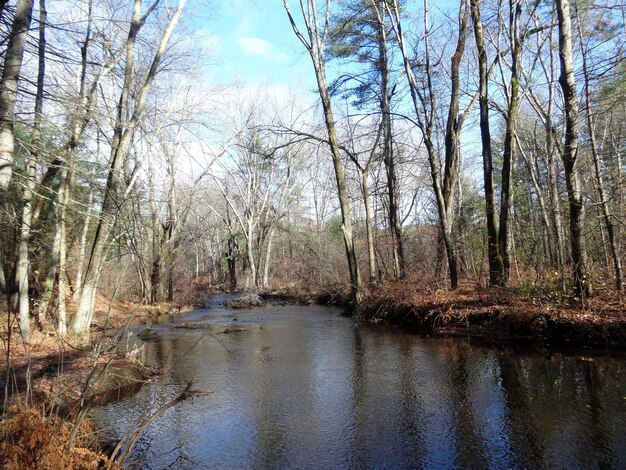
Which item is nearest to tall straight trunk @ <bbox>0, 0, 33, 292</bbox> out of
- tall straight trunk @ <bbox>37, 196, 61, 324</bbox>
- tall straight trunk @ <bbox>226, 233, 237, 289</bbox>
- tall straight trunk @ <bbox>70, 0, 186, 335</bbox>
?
tall straight trunk @ <bbox>70, 0, 186, 335</bbox>

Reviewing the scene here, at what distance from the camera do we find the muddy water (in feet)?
14.8

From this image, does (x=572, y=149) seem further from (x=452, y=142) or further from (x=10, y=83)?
(x=10, y=83)

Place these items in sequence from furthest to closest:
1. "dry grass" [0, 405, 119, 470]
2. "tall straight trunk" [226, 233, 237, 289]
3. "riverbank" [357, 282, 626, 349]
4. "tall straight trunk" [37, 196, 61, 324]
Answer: "tall straight trunk" [226, 233, 237, 289] → "tall straight trunk" [37, 196, 61, 324] → "riverbank" [357, 282, 626, 349] → "dry grass" [0, 405, 119, 470]

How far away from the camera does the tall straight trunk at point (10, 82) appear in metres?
5.07

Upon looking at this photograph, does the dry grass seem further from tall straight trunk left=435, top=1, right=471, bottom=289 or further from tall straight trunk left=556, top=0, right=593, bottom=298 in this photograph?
tall straight trunk left=435, top=1, right=471, bottom=289

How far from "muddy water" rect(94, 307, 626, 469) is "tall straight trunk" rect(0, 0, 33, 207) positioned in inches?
132

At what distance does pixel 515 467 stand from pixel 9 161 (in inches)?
263

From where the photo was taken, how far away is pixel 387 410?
584 cm

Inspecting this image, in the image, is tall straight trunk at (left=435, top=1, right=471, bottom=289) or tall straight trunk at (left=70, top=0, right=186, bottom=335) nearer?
tall straight trunk at (left=70, top=0, right=186, bottom=335)

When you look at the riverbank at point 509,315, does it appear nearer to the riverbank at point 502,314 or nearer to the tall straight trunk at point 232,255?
the riverbank at point 502,314

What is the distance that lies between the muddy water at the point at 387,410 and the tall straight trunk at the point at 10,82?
3341 mm

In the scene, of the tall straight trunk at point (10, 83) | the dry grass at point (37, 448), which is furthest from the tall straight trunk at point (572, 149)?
the tall straight trunk at point (10, 83)

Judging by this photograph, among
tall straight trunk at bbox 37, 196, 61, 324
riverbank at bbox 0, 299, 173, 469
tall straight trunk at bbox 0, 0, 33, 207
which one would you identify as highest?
tall straight trunk at bbox 0, 0, 33, 207

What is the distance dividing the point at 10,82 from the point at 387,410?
250 inches
